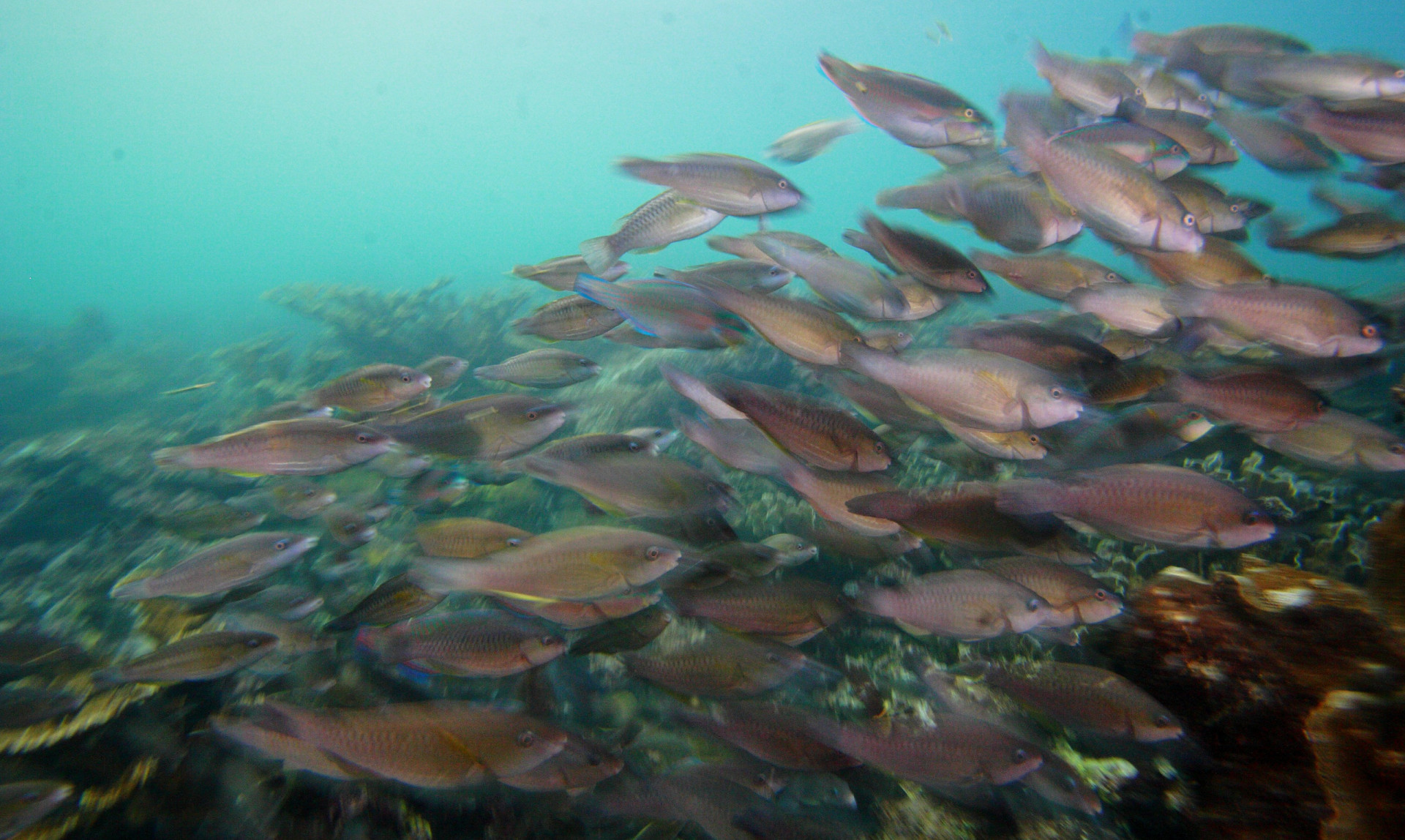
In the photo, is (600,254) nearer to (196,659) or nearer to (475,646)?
(475,646)

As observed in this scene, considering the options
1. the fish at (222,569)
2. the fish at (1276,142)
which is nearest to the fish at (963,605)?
the fish at (222,569)

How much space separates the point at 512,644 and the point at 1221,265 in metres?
3.56

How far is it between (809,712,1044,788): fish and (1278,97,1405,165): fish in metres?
2.94

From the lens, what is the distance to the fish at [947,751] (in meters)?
1.77

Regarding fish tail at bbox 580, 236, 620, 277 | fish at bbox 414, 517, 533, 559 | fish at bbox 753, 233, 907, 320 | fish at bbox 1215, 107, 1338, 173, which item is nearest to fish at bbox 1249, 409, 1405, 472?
fish at bbox 1215, 107, 1338, 173

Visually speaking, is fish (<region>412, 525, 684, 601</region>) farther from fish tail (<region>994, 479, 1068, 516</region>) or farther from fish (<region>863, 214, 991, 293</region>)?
fish (<region>863, 214, 991, 293</region>)

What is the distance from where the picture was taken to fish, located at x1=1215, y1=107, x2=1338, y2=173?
2.78 metres

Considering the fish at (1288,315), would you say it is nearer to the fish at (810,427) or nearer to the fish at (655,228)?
the fish at (810,427)

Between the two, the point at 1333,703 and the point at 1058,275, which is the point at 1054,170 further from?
the point at 1333,703

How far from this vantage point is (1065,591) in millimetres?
1956

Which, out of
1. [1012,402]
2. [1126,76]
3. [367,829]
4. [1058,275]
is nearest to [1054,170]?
[1058,275]

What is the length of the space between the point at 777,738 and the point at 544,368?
85.6 inches

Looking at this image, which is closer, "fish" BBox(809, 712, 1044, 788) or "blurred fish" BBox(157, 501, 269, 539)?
"fish" BBox(809, 712, 1044, 788)

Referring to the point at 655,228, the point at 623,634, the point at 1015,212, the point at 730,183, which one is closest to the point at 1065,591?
the point at 1015,212
